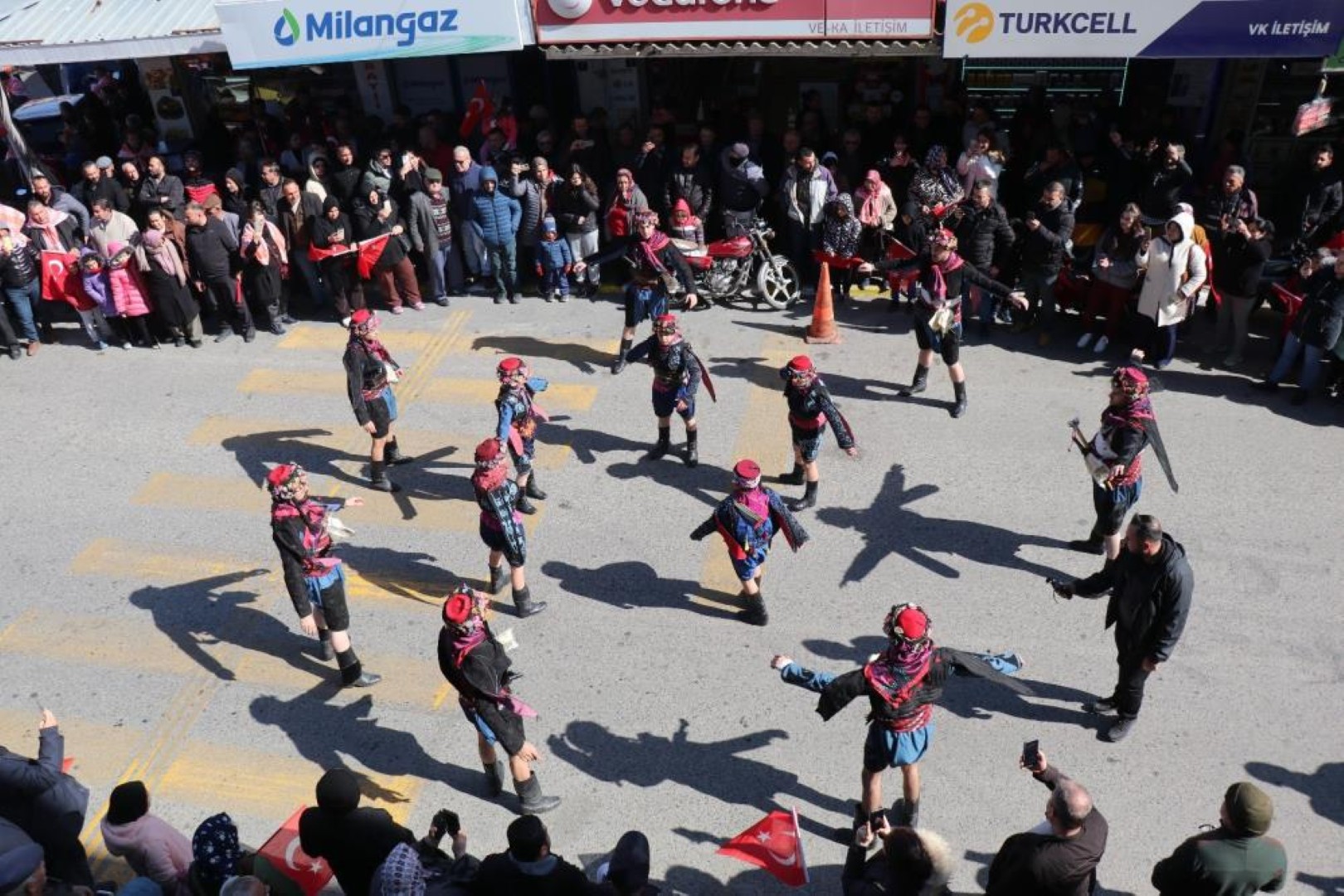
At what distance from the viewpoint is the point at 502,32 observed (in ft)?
43.8

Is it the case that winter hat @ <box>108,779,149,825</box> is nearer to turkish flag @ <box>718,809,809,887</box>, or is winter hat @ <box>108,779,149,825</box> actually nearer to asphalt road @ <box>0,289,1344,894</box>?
asphalt road @ <box>0,289,1344,894</box>

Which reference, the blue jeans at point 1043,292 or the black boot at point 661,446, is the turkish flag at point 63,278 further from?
the blue jeans at point 1043,292

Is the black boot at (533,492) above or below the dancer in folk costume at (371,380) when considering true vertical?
below

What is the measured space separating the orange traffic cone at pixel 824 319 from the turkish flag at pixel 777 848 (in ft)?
23.5

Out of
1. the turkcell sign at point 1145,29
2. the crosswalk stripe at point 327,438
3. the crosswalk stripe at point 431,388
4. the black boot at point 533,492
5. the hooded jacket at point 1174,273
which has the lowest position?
the black boot at point 533,492

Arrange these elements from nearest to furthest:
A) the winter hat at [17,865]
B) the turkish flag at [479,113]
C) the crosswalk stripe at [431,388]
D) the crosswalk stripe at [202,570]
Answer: the winter hat at [17,865], the crosswalk stripe at [202,570], the crosswalk stripe at [431,388], the turkish flag at [479,113]

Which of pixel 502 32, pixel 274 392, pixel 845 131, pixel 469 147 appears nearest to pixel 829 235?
pixel 845 131

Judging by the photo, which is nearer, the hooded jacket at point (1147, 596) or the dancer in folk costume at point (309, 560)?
the hooded jacket at point (1147, 596)

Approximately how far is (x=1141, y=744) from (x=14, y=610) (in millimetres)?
9218

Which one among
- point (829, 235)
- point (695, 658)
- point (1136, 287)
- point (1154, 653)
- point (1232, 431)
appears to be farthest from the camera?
point (829, 235)

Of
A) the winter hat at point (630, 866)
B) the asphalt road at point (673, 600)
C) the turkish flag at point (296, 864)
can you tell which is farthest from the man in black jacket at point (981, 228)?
the turkish flag at point (296, 864)

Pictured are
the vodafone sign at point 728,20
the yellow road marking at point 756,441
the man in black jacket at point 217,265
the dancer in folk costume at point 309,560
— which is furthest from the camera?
the man in black jacket at point 217,265

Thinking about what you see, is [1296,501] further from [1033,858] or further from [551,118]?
[551,118]

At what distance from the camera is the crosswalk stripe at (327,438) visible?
11.3 m
